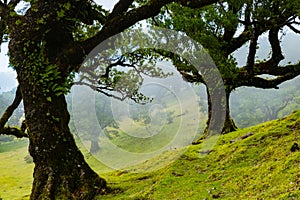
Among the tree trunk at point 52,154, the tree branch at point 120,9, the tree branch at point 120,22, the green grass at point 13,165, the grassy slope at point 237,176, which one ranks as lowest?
the green grass at point 13,165

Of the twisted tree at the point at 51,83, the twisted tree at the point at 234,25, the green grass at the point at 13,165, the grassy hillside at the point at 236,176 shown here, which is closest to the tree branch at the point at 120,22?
the twisted tree at the point at 51,83

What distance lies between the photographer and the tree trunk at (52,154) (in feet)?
26.1

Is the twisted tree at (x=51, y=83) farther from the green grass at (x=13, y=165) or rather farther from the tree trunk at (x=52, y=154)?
the green grass at (x=13, y=165)

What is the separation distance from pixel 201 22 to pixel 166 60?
106 inches

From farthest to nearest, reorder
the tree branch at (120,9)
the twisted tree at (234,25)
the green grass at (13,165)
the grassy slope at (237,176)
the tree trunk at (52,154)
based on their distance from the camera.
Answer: the green grass at (13,165)
the twisted tree at (234,25)
the tree branch at (120,9)
the tree trunk at (52,154)
the grassy slope at (237,176)

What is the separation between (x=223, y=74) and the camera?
12727 millimetres

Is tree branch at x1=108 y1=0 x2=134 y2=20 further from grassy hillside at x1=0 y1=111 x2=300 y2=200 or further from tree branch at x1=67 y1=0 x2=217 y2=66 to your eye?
grassy hillside at x1=0 y1=111 x2=300 y2=200

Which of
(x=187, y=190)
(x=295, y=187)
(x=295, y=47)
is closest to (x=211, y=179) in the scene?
(x=187, y=190)

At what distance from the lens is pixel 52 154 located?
8.09m

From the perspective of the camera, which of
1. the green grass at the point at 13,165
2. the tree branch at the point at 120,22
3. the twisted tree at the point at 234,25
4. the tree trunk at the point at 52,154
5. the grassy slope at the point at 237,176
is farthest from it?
the green grass at the point at 13,165

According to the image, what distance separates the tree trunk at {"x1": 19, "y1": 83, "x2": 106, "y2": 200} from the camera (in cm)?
797

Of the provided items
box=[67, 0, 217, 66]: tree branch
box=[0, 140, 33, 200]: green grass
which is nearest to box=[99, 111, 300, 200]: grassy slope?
box=[67, 0, 217, 66]: tree branch

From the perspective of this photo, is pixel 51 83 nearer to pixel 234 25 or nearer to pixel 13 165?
pixel 234 25

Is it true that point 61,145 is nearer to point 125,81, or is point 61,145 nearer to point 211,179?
point 211,179
